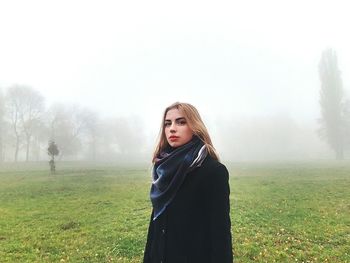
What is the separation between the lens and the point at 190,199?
11.4ft

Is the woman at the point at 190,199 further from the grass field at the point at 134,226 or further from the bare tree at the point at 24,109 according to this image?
the bare tree at the point at 24,109

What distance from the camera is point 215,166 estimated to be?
344 cm

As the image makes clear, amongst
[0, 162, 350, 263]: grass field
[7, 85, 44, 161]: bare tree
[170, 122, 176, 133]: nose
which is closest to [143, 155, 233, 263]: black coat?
[170, 122, 176, 133]: nose

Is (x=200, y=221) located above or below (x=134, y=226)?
above

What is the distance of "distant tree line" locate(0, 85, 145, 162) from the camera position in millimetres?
88500

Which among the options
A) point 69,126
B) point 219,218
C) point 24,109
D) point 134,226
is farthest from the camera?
point 69,126

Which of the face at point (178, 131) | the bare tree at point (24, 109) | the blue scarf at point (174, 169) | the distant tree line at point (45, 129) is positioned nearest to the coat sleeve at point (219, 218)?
the blue scarf at point (174, 169)

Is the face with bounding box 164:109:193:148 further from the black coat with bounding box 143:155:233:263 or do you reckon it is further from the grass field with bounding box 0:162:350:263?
the grass field with bounding box 0:162:350:263

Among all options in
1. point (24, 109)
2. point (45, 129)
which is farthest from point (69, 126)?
point (24, 109)

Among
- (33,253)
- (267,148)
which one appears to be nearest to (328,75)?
(267,148)

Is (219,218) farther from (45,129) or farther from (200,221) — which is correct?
(45,129)

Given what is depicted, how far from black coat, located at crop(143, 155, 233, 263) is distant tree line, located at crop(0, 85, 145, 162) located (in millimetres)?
85907

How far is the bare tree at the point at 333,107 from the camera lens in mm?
82688

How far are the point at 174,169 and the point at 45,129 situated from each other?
9606 cm
